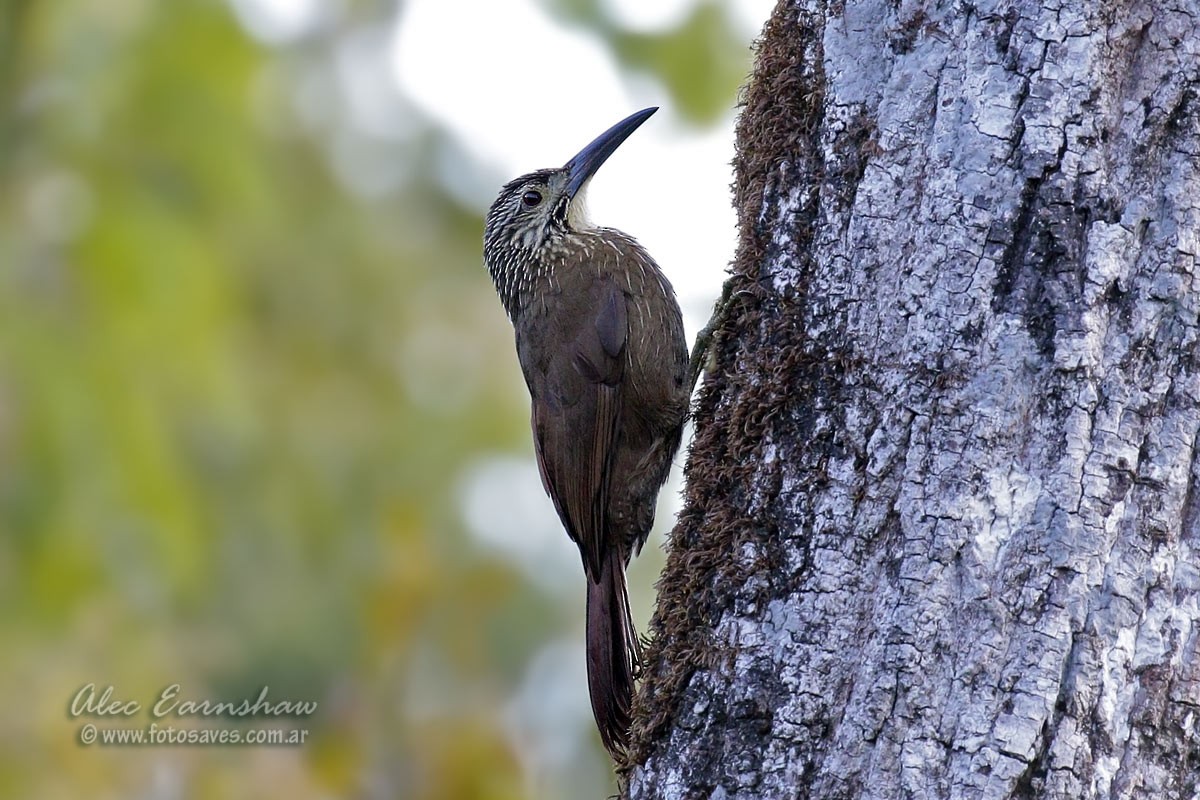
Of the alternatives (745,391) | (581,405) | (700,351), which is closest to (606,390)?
(581,405)

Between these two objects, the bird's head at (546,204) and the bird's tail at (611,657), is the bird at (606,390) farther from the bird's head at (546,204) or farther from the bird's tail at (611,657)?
the bird's head at (546,204)

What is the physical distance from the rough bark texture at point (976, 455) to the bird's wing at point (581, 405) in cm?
149

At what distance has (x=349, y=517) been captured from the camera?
28.1 ft

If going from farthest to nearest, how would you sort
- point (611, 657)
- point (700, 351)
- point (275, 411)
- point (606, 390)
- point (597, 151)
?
point (275, 411) → point (597, 151) → point (606, 390) → point (700, 351) → point (611, 657)

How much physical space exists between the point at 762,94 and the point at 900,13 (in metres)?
0.39

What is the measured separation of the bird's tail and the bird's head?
1441 millimetres

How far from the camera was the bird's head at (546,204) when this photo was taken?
4.58 metres

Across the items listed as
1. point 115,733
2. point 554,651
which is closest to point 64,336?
point 115,733

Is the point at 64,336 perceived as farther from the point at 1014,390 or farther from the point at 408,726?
the point at 1014,390

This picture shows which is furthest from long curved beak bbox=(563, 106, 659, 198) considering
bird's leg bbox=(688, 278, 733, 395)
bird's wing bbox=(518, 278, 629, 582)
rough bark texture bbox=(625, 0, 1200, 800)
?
rough bark texture bbox=(625, 0, 1200, 800)

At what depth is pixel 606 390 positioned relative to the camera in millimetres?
4004

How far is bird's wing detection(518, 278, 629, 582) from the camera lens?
12.8 ft

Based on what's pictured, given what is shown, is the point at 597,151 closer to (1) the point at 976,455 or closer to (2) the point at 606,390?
(2) the point at 606,390

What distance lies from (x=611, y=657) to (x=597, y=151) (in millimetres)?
1931
